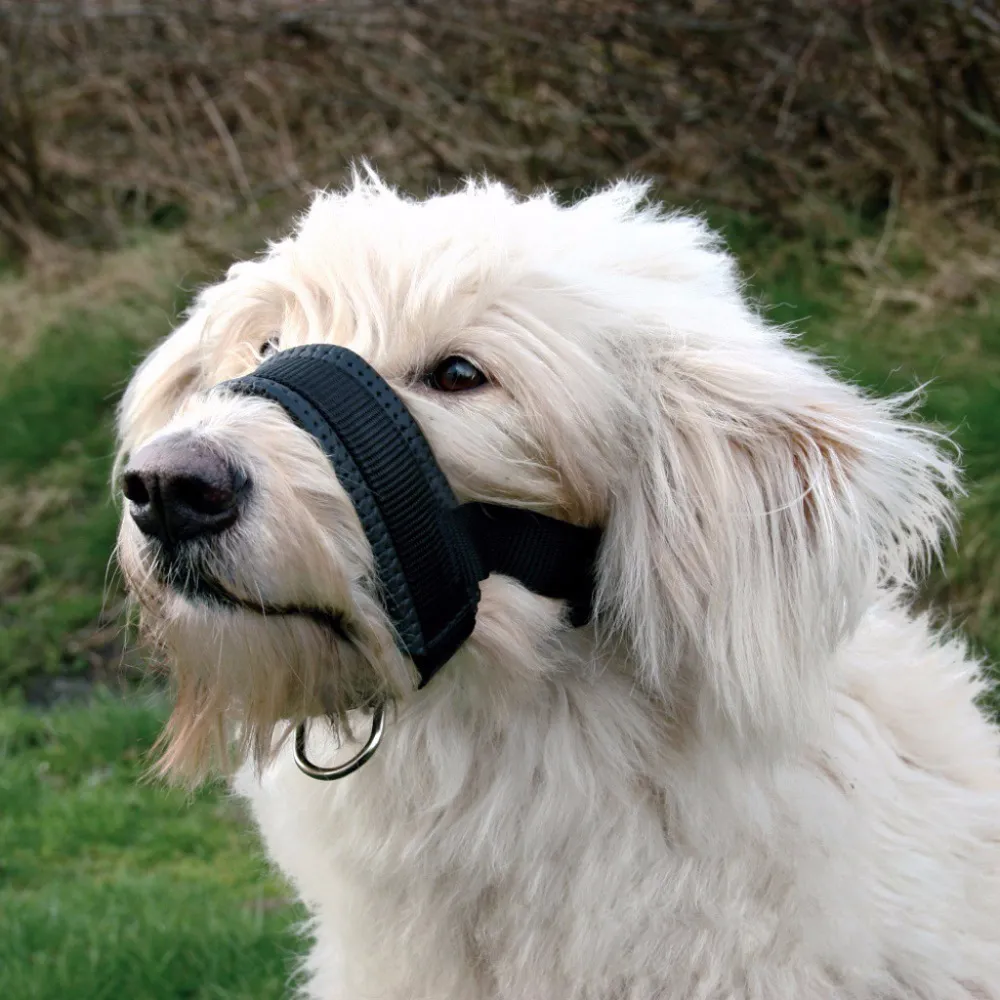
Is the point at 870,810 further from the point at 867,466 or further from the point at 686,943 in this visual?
the point at 867,466

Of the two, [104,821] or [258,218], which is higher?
[258,218]

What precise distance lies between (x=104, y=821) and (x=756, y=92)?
5.08m

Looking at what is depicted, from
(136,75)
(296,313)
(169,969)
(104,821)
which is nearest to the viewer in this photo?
(296,313)

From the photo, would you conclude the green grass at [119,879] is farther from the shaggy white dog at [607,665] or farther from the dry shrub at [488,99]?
the dry shrub at [488,99]

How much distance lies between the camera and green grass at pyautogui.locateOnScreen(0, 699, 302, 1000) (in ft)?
12.8

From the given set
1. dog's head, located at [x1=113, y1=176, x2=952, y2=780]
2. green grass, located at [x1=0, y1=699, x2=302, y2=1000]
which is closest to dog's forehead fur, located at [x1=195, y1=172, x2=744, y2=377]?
dog's head, located at [x1=113, y1=176, x2=952, y2=780]

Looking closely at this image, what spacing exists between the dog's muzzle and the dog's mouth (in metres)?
0.10

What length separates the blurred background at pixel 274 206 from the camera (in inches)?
197

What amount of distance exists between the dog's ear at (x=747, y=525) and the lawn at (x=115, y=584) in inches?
54.5

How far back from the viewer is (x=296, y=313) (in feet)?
7.79

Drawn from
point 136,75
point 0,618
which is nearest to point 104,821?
point 0,618

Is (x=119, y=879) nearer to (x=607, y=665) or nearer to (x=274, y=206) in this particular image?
(x=607, y=665)

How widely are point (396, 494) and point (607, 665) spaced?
54 cm

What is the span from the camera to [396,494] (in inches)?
80.8
